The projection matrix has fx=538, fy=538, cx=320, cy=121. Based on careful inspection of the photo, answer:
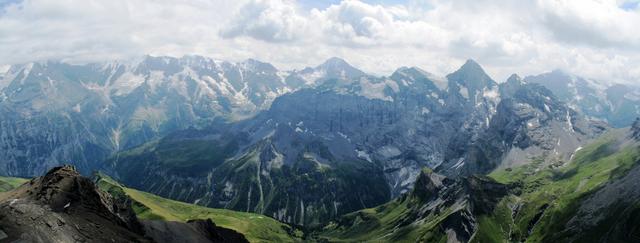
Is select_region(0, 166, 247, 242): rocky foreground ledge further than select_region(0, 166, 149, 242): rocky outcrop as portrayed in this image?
No

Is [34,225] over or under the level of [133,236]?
over

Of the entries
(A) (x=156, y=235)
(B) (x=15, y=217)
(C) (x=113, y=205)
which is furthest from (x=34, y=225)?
(A) (x=156, y=235)

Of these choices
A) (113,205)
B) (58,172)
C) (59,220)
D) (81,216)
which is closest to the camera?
(59,220)

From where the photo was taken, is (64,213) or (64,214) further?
(64,213)

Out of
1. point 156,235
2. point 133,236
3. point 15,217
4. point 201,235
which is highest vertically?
point 15,217

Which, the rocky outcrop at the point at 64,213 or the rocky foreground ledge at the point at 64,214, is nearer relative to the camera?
the rocky foreground ledge at the point at 64,214

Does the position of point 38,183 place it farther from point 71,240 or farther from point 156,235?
point 156,235

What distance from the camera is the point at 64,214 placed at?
132500mm

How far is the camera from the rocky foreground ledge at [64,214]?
119875mm

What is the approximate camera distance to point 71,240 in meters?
127

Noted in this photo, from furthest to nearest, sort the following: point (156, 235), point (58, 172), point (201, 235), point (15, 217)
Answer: point (201, 235) < point (156, 235) < point (58, 172) < point (15, 217)

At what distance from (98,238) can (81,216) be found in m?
8.32

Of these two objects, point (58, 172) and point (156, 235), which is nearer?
point (58, 172)

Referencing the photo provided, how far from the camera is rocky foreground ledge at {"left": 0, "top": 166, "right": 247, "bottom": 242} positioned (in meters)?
120
